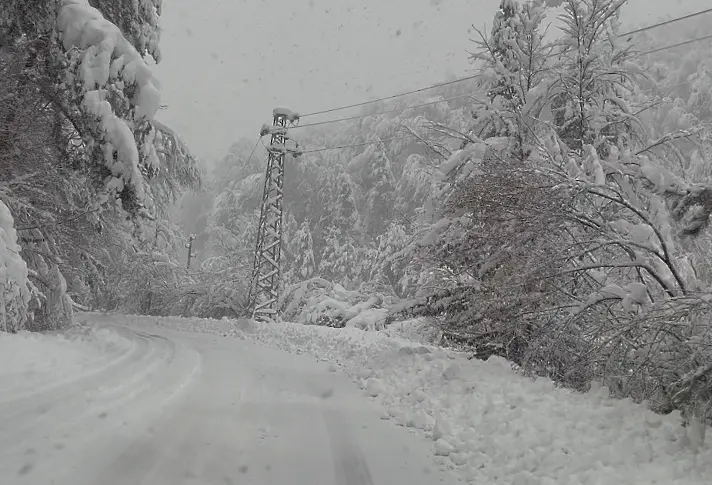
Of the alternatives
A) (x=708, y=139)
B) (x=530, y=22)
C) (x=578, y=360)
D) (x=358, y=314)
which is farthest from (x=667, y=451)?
(x=358, y=314)

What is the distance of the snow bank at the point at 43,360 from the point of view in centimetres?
597

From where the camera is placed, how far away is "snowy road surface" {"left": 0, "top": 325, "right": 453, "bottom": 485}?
3939mm

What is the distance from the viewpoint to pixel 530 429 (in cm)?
516

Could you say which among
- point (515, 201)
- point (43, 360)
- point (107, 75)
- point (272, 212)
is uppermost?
point (107, 75)

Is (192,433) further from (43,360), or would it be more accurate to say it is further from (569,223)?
(569,223)

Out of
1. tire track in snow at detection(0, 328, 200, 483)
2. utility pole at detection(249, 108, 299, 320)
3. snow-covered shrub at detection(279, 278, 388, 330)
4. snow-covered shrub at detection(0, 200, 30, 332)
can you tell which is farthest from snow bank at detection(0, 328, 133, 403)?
snow-covered shrub at detection(279, 278, 388, 330)

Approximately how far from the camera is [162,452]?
4309 millimetres

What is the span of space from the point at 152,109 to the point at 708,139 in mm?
9926

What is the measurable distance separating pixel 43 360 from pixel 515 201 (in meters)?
6.67

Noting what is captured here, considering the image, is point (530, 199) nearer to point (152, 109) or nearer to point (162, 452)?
point (162, 452)

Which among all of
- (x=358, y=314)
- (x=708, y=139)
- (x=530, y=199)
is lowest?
(x=358, y=314)

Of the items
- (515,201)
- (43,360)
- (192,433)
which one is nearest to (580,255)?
(515,201)

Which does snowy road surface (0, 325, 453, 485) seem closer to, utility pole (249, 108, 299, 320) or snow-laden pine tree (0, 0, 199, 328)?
snow-laden pine tree (0, 0, 199, 328)

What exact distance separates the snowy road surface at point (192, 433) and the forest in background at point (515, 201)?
7.19 ft
